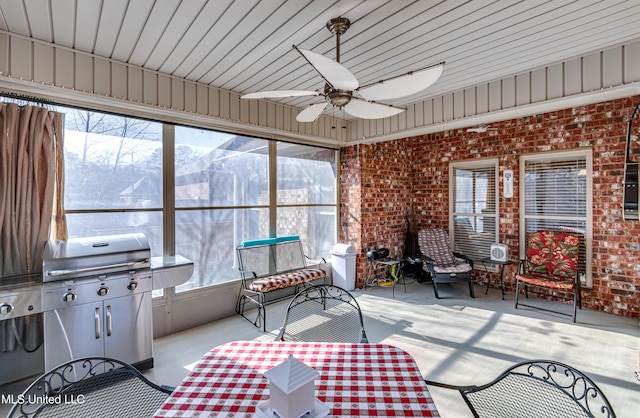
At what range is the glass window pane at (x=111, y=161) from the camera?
2.91 m

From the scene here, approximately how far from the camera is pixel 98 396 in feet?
6.33

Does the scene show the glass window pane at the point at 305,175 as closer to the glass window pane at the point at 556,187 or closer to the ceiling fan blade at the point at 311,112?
the ceiling fan blade at the point at 311,112

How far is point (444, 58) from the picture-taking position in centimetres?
294

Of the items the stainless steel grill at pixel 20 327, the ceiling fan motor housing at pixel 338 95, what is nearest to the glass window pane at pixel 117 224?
the stainless steel grill at pixel 20 327

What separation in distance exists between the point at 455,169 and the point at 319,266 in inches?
119

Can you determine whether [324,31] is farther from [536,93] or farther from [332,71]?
[536,93]

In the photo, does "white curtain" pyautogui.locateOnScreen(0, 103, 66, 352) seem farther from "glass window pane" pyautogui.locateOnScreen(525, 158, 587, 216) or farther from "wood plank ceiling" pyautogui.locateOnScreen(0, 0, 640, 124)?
"glass window pane" pyautogui.locateOnScreen(525, 158, 587, 216)

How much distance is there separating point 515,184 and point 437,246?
1523mm

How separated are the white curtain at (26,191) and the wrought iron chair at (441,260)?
4598 mm

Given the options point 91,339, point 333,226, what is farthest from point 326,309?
point 91,339

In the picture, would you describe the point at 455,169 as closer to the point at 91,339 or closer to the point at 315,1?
the point at 315,1

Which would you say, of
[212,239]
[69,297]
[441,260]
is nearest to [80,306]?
[69,297]

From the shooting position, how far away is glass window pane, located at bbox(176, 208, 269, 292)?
3609 mm

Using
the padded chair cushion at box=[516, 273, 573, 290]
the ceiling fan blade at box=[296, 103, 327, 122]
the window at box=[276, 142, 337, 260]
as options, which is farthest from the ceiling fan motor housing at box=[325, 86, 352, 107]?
the padded chair cushion at box=[516, 273, 573, 290]
